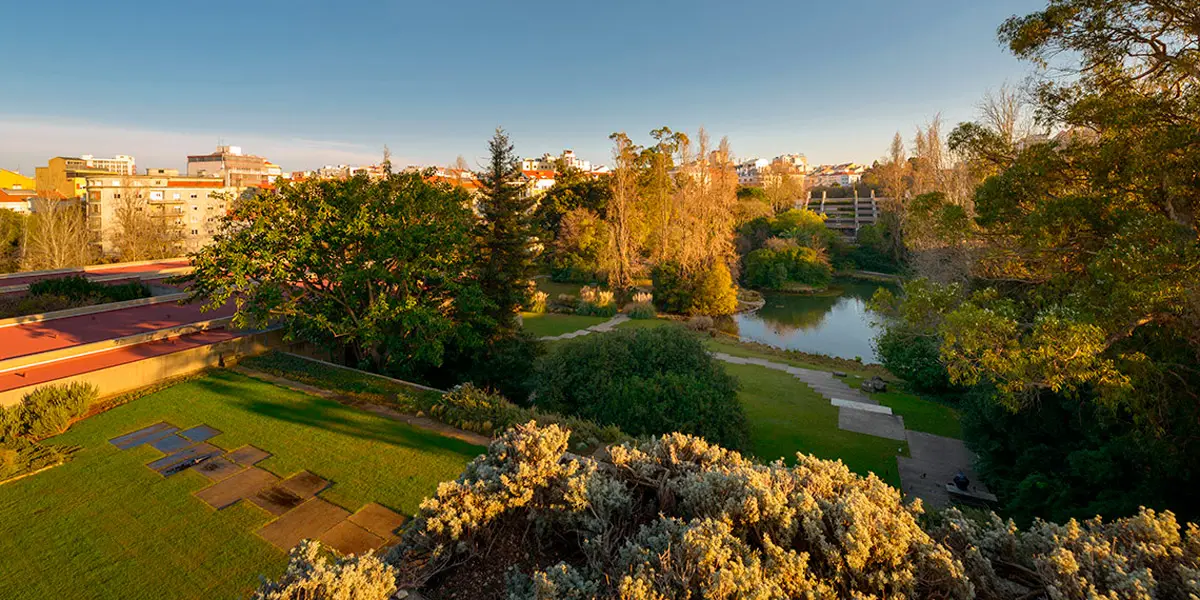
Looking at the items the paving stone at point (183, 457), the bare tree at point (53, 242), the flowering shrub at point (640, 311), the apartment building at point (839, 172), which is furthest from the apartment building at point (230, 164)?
the apartment building at point (839, 172)

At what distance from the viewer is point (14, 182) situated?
55.2 meters

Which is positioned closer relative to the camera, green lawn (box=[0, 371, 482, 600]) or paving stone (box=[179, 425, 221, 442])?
green lawn (box=[0, 371, 482, 600])

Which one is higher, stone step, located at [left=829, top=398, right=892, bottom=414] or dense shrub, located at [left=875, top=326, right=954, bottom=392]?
dense shrub, located at [left=875, top=326, right=954, bottom=392]

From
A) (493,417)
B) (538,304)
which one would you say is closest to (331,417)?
(493,417)

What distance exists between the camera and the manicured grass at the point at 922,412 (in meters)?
11.7

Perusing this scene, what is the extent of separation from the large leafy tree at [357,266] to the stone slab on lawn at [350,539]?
5055 millimetres

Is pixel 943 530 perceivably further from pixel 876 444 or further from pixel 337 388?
pixel 337 388

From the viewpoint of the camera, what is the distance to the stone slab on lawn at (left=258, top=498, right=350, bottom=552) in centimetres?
571

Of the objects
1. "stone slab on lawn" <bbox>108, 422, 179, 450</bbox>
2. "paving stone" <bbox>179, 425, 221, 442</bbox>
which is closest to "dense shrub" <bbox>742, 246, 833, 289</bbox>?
"paving stone" <bbox>179, 425, 221, 442</bbox>

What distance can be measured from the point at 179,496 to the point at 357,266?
575cm

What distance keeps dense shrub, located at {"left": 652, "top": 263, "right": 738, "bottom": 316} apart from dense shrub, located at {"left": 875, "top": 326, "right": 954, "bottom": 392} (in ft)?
37.0

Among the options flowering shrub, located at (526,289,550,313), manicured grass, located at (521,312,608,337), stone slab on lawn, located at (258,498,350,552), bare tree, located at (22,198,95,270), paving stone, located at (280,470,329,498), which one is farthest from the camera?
bare tree, located at (22,198,95,270)

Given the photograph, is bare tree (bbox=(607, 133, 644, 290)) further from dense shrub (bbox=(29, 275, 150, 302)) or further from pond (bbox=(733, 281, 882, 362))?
dense shrub (bbox=(29, 275, 150, 302))

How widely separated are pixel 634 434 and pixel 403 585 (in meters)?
5.19
